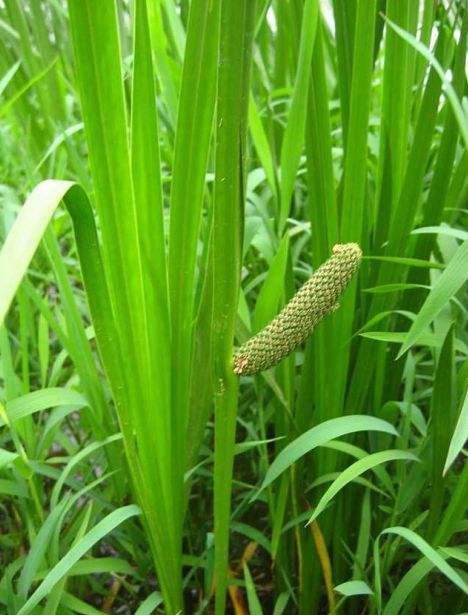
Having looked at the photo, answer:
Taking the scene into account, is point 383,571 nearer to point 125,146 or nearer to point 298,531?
point 298,531

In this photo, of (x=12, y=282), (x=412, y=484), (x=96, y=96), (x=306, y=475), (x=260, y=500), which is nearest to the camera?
(x=12, y=282)

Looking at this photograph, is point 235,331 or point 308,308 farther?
point 235,331

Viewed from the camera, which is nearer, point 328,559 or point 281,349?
point 281,349

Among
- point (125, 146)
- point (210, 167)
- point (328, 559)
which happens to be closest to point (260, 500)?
point (328, 559)
